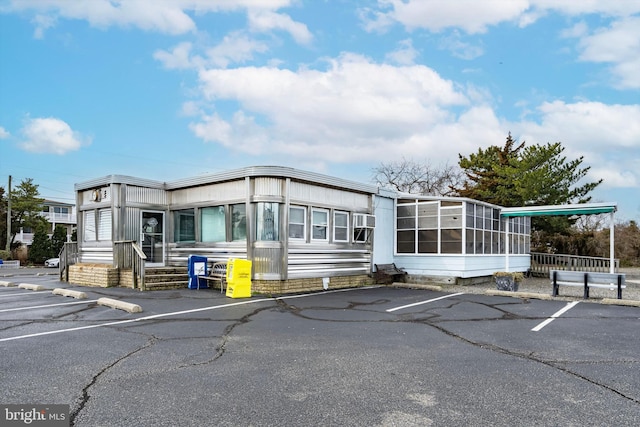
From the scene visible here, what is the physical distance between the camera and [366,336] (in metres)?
7.52

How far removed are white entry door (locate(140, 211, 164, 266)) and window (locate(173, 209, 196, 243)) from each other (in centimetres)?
55

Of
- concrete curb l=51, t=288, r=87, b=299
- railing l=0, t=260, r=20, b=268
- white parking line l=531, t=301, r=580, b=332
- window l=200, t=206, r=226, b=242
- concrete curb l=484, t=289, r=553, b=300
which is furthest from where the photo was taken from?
railing l=0, t=260, r=20, b=268

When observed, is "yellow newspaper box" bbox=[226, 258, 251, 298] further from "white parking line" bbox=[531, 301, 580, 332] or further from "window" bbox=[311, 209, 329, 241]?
"white parking line" bbox=[531, 301, 580, 332]

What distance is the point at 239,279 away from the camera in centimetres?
1249

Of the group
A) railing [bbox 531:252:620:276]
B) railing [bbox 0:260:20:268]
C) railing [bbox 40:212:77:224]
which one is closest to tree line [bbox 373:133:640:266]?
railing [bbox 531:252:620:276]

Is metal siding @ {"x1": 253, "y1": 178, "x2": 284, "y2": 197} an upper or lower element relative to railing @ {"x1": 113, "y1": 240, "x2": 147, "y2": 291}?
upper

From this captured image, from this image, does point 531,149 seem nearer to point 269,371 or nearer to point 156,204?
point 156,204

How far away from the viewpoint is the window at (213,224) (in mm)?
14820

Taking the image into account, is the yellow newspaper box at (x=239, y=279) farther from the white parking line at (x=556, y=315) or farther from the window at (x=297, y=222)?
the white parking line at (x=556, y=315)

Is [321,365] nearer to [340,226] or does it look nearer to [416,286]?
[340,226]

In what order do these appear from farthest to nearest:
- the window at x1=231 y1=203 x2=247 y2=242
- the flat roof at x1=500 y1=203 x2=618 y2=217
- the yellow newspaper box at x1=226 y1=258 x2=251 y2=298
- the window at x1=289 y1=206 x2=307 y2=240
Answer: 1. the flat roof at x1=500 y1=203 x2=618 y2=217
2. the window at x1=289 y1=206 x2=307 y2=240
3. the window at x1=231 y1=203 x2=247 y2=242
4. the yellow newspaper box at x1=226 y1=258 x2=251 y2=298

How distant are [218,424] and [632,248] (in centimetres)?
3998

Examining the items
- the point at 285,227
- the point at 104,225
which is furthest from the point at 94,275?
the point at 285,227

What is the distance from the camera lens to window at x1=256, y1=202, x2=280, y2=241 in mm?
13664
